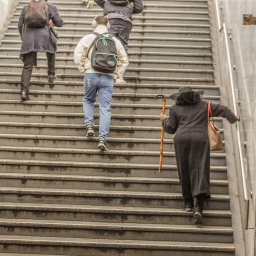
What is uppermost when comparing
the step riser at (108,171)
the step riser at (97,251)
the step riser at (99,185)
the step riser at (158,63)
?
the step riser at (158,63)

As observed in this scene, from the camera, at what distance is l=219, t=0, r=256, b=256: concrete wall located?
718 centimetres

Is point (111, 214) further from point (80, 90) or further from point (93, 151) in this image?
point (80, 90)

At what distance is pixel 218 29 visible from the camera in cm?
1118

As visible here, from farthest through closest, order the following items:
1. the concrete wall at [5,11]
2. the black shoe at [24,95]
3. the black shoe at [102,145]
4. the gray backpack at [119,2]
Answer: the concrete wall at [5,11], the gray backpack at [119,2], the black shoe at [24,95], the black shoe at [102,145]

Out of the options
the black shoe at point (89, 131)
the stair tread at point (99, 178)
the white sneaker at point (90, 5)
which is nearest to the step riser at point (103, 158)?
the black shoe at point (89, 131)

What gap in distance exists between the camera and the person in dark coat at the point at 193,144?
23.4ft

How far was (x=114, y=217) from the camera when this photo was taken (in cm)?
736

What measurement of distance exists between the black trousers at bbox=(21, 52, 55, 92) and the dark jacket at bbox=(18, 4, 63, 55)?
0.31ft

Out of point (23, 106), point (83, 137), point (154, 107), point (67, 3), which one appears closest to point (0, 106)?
point (23, 106)

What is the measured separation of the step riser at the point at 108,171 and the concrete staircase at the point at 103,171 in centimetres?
1

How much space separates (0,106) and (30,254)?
10.00 feet

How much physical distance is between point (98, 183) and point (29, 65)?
2.60 meters

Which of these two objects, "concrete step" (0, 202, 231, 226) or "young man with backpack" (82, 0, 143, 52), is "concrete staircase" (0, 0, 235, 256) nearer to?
"concrete step" (0, 202, 231, 226)

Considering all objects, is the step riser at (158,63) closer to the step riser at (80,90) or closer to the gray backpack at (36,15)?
the step riser at (80,90)
